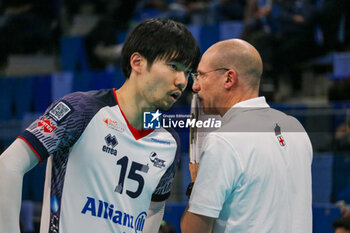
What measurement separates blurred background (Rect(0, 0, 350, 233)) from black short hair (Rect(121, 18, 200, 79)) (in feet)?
3.18

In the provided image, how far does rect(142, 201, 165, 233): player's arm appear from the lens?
2.31 metres

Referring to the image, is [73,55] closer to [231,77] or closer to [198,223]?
[231,77]

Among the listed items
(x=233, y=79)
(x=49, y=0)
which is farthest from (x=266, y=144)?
(x=49, y=0)

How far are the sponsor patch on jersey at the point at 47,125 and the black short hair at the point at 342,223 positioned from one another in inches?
91.1

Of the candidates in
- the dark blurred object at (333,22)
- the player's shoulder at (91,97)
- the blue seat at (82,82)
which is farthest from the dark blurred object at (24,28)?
the player's shoulder at (91,97)

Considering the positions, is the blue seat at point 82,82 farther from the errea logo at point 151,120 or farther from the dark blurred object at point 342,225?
the errea logo at point 151,120

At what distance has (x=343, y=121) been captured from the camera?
452 cm

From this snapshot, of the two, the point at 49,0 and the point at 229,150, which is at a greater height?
the point at 49,0

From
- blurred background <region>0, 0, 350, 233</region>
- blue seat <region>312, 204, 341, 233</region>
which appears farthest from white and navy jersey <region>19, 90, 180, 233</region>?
blue seat <region>312, 204, 341, 233</region>

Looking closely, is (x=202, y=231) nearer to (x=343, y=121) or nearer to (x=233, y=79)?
(x=233, y=79)

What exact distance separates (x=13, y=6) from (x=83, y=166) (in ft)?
24.2

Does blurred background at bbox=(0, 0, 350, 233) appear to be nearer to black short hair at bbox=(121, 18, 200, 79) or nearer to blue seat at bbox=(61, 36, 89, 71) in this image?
blue seat at bbox=(61, 36, 89, 71)

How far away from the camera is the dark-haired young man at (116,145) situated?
6.68 ft

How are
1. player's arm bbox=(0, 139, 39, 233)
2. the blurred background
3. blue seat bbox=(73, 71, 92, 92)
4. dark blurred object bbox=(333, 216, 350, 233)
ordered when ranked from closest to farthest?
player's arm bbox=(0, 139, 39, 233) < dark blurred object bbox=(333, 216, 350, 233) < the blurred background < blue seat bbox=(73, 71, 92, 92)
